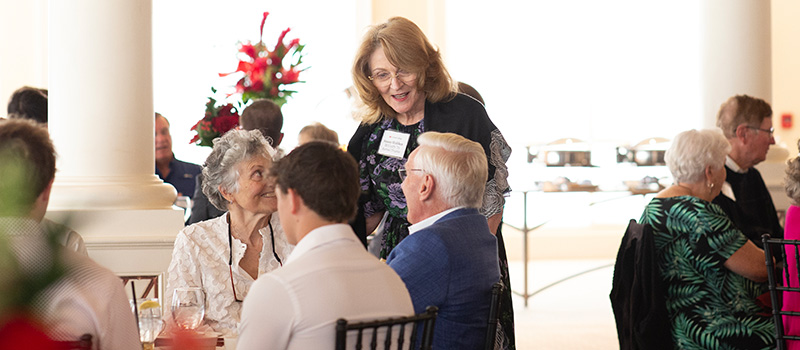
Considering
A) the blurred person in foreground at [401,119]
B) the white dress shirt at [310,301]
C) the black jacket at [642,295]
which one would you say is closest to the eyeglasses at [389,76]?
the blurred person in foreground at [401,119]

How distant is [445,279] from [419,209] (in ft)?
1.02

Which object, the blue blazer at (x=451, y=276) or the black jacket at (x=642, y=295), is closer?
the blue blazer at (x=451, y=276)

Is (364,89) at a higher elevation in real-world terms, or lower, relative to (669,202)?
higher

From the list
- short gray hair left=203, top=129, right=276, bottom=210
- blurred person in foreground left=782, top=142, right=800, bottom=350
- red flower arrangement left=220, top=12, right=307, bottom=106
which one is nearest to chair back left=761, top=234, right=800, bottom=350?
blurred person in foreground left=782, top=142, right=800, bottom=350

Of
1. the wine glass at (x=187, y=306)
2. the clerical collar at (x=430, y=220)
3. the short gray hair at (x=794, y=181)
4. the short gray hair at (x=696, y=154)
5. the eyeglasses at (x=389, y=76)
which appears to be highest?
the eyeglasses at (x=389, y=76)

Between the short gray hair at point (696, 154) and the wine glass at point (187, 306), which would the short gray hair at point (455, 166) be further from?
the short gray hair at point (696, 154)

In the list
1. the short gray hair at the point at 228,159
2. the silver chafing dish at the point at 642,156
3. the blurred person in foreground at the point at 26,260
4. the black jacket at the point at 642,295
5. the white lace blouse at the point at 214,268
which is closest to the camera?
the blurred person in foreground at the point at 26,260

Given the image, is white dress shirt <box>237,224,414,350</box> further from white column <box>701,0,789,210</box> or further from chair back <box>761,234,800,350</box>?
white column <box>701,0,789,210</box>

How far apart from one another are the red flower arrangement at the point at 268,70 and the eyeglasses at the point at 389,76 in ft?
3.65

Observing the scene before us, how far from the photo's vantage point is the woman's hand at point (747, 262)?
3.12 metres

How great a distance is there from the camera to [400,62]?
2.92 meters

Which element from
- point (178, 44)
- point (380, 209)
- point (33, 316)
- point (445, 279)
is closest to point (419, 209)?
point (445, 279)

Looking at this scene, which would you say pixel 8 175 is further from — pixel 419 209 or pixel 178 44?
pixel 178 44

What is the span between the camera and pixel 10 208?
0.54 meters
